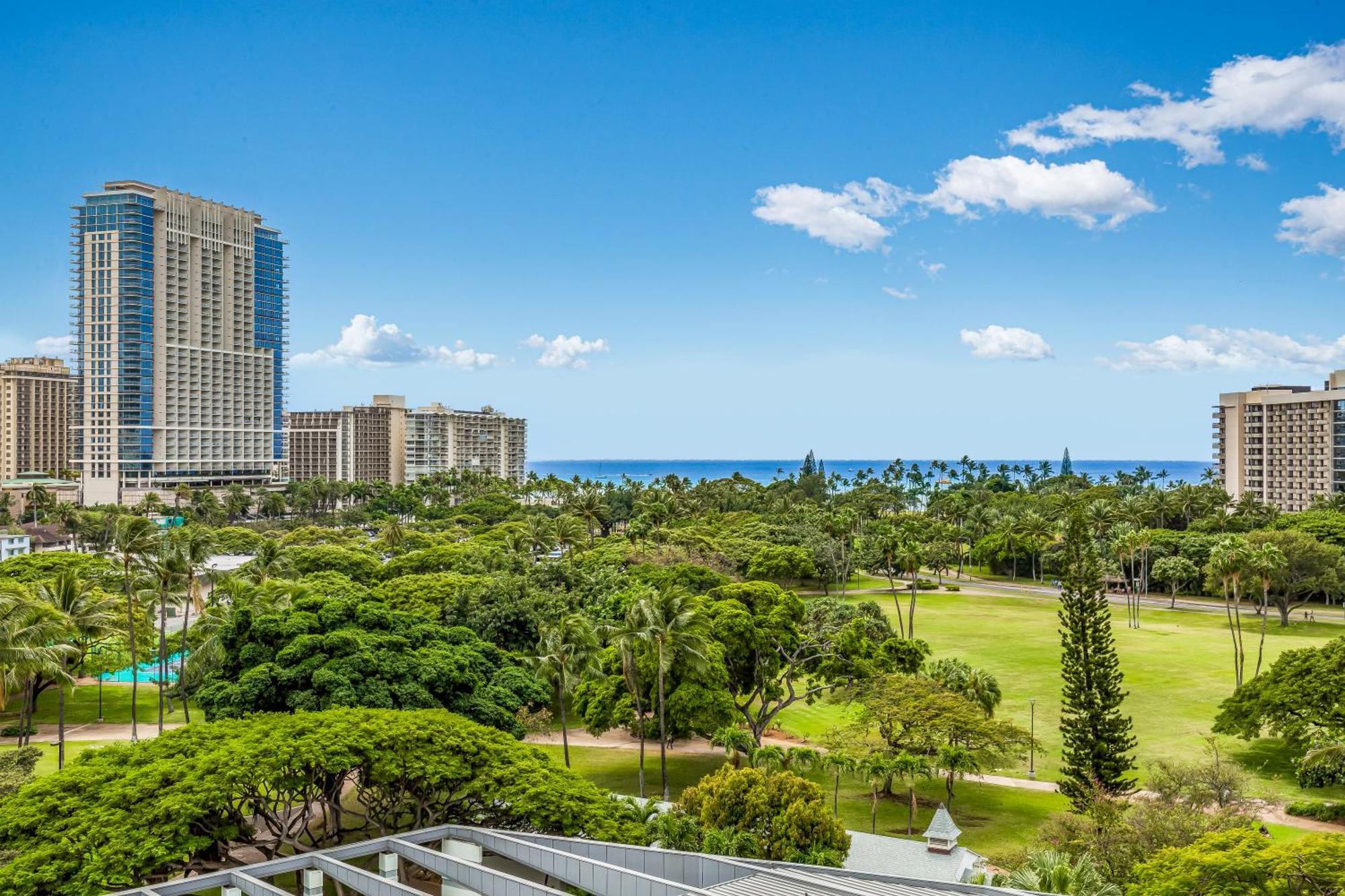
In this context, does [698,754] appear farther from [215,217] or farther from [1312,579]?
[215,217]

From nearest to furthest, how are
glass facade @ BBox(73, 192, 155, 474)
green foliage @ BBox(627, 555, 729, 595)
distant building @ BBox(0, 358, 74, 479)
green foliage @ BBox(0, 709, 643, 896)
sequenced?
green foliage @ BBox(0, 709, 643, 896) < green foliage @ BBox(627, 555, 729, 595) < glass facade @ BBox(73, 192, 155, 474) < distant building @ BBox(0, 358, 74, 479)

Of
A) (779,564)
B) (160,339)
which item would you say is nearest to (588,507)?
(779,564)

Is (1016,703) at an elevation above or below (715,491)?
below

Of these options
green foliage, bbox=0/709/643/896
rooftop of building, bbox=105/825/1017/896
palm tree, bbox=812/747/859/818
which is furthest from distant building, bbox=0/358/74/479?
rooftop of building, bbox=105/825/1017/896

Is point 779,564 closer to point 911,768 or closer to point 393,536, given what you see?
point 393,536

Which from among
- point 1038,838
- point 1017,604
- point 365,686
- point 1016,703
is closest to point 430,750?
point 365,686

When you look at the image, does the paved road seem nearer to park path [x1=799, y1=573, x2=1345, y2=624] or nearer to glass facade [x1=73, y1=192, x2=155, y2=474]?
park path [x1=799, y1=573, x2=1345, y2=624]

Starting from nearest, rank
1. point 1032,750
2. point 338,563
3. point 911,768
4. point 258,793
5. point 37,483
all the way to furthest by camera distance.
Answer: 1. point 258,793
2. point 911,768
3. point 1032,750
4. point 338,563
5. point 37,483
